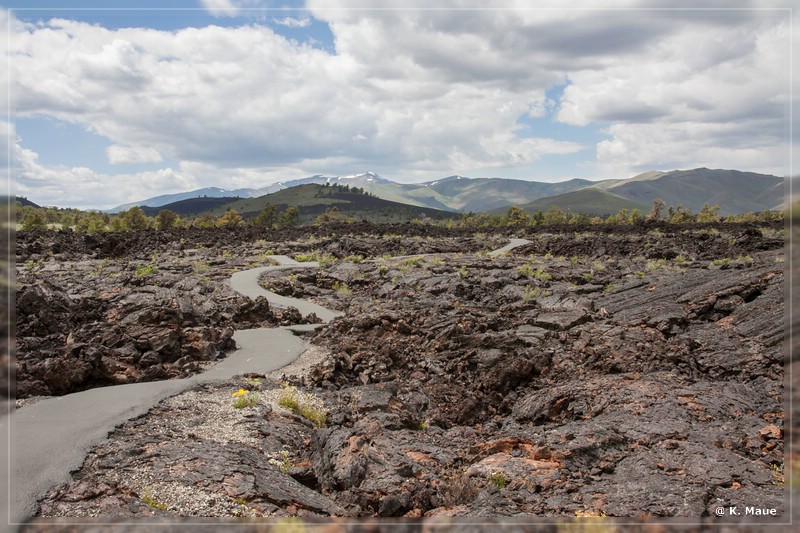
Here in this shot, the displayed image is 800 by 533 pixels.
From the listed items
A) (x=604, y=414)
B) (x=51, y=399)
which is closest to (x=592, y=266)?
(x=604, y=414)

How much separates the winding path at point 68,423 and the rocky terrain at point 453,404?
295mm

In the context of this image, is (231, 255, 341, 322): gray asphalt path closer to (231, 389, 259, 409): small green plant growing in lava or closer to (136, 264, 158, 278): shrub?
(136, 264, 158, 278): shrub

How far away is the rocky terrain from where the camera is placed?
612 cm

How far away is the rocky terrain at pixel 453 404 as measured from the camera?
20.1ft

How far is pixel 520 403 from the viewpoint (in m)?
11.5

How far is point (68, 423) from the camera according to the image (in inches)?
306

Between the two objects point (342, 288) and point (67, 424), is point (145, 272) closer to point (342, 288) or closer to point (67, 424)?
point (342, 288)

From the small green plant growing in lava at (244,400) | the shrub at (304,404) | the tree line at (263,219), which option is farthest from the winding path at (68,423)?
the tree line at (263,219)

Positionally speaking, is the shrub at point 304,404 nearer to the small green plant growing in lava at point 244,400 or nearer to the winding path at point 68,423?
the small green plant growing in lava at point 244,400

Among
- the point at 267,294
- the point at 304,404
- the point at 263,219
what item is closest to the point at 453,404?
the point at 304,404

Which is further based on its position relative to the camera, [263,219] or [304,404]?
[263,219]

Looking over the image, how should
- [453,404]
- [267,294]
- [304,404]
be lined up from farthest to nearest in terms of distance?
[267,294] < [453,404] < [304,404]

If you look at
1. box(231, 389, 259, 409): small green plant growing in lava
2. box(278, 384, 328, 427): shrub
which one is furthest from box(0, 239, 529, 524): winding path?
box(278, 384, 328, 427): shrub

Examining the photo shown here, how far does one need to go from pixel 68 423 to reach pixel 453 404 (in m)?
7.40
